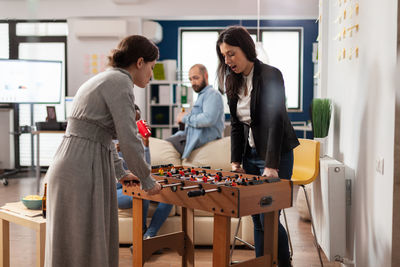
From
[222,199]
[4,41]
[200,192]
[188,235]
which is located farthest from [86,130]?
[4,41]

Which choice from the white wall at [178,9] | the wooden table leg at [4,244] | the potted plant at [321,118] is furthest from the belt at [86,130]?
the white wall at [178,9]

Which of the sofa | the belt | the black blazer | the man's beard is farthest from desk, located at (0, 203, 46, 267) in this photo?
the man's beard

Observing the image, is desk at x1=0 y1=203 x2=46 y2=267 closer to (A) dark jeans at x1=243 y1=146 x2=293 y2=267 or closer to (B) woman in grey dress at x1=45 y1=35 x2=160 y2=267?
(B) woman in grey dress at x1=45 y1=35 x2=160 y2=267

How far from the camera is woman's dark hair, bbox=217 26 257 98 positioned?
2.40 meters

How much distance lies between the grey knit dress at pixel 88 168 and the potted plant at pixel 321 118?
1.78 metres

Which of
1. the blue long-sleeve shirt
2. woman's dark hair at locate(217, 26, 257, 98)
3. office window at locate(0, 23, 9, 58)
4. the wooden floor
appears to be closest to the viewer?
woman's dark hair at locate(217, 26, 257, 98)

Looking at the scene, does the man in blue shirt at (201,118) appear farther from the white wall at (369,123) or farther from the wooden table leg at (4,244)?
the wooden table leg at (4,244)

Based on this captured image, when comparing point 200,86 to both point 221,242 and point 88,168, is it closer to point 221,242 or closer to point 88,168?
point 221,242

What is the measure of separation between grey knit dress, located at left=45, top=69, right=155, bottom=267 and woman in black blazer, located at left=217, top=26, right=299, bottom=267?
2.30 feet

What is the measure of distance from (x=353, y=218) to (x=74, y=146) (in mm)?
1801

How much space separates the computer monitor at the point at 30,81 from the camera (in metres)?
6.18

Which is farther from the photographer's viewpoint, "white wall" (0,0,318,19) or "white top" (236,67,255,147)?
"white wall" (0,0,318,19)

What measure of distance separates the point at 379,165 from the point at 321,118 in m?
1.19

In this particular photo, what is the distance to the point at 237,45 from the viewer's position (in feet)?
7.90
